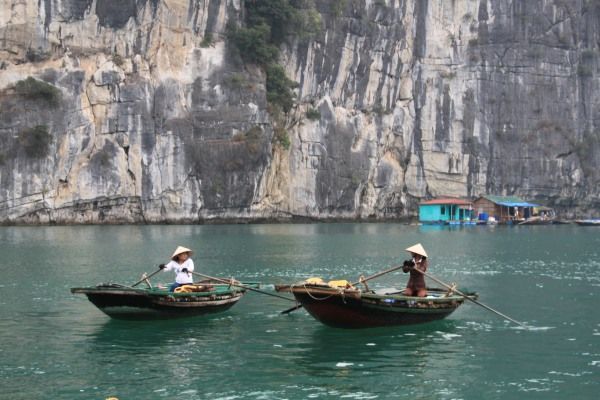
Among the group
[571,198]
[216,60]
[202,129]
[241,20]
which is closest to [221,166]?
[202,129]

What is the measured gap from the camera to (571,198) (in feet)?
284

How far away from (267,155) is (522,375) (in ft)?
181

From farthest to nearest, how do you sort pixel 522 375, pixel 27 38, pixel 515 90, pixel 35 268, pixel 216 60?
pixel 515 90 → pixel 216 60 → pixel 27 38 → pixel 35 268 → pixel 522 375

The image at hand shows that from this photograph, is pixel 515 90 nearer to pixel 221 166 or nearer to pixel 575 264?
pixel 221 166

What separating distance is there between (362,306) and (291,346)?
2093 mm

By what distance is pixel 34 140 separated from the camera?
200 ft

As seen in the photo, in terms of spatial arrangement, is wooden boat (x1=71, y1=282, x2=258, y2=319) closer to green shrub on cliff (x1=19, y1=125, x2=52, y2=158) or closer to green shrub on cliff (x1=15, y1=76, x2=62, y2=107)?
green shrub on cliff (x1=19, y1=125, x2=52, y2=158)

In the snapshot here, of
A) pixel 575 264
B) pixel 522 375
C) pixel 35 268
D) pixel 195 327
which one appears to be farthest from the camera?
pixel 575 264

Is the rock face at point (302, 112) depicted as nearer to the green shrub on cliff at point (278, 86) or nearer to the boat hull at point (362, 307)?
the green shrub on cliff at point (278, 86)

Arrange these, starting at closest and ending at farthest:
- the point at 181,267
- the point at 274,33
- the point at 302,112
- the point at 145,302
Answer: the point at 145,302 < the point at 181,267 < the point at 274,33 < the point at 302,112

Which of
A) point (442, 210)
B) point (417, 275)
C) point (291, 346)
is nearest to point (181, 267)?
point (291, 346)

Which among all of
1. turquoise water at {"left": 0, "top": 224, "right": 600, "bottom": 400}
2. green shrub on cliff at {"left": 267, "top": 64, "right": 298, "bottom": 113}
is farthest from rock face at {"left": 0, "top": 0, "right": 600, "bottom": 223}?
turquoise water at {"left": 0, "top": 224, "right": 600, "bottom": 400}

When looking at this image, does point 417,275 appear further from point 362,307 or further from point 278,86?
point 278,86

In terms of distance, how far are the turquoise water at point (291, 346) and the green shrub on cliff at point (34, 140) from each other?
102 ft
